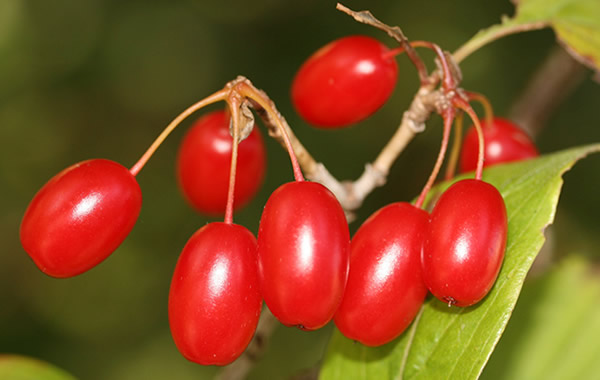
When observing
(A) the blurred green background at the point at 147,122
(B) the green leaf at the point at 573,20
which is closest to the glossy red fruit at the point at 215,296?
(B) the green leaf at the point at 573,20

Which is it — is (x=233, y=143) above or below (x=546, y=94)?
above

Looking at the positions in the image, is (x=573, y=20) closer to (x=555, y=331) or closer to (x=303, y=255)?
(x=555, y=331)

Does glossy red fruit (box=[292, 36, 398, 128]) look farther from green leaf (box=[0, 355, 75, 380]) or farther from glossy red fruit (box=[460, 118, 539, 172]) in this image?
green leaf (box=[0, 355, 75, 380])

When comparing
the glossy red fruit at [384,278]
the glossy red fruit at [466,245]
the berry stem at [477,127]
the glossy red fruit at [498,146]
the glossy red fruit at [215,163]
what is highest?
the berry stem at [477,127]

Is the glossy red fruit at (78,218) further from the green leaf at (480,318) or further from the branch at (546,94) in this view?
the branch at (546,94)

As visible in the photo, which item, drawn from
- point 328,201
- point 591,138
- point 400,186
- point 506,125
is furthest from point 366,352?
point 591,138

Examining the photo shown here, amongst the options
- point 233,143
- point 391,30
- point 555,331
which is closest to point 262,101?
point 233,143
